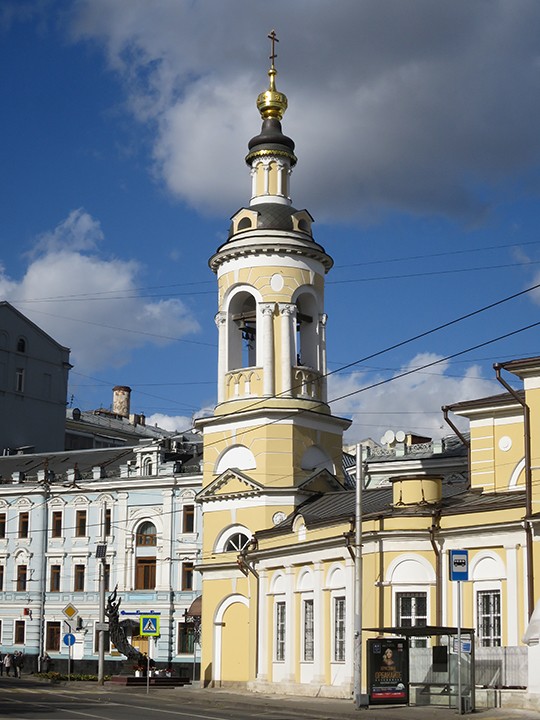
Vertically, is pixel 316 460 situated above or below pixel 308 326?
below

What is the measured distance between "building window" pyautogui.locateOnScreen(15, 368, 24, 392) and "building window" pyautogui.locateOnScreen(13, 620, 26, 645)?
16.5m

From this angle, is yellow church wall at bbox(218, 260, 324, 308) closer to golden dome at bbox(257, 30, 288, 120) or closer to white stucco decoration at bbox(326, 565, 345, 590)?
golden dome at bbox(257, 30, 288, 120)

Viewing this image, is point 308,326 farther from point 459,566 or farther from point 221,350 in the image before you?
point 459,566

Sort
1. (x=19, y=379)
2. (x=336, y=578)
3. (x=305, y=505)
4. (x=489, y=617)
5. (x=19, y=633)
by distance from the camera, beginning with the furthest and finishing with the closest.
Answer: (x=19, y=379) < (x=19, y=633) < (x=305, y=505) < (x=336, y=578) < (x=489, y=617)

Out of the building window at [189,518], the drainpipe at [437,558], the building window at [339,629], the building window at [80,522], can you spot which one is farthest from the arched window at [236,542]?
the building window at [80,522]

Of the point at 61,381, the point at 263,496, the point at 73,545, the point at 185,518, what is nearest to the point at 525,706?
the point at 263,496

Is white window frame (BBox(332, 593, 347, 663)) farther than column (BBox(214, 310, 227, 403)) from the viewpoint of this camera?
No

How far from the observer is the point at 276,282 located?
45.8 meters

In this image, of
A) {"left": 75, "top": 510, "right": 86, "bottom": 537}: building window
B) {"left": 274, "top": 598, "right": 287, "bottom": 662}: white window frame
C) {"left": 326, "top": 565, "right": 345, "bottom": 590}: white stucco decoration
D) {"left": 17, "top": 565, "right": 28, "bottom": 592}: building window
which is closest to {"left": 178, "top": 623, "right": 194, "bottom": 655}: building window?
{"left": 75, "top": 510, "right": 86, "bottom": 537}: building window

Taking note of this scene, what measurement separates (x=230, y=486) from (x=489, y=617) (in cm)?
1409

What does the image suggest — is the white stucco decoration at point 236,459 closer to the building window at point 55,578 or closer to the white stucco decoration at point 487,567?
the white stucco decoration at point 487,567

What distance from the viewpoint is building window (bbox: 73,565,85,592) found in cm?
6631

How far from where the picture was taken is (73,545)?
67.1m

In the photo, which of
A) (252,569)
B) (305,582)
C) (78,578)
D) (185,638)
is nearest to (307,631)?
(305,582)
